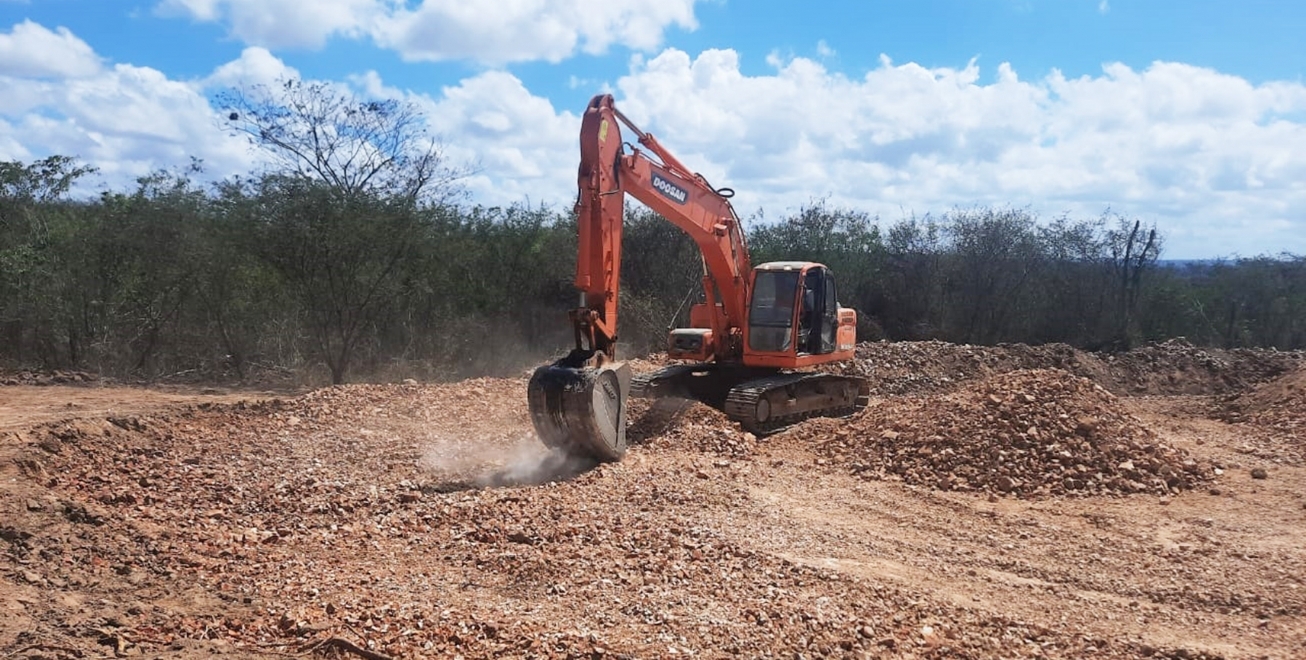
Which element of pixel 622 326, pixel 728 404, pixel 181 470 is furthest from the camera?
pixel 622 326

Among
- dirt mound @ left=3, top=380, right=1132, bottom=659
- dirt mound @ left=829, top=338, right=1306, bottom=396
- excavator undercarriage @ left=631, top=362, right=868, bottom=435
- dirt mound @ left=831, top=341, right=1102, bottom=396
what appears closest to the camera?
dirt mound @ left=3, top=380, right=1132, bottom=659

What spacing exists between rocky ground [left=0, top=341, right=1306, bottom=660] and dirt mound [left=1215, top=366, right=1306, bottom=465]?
0.57ft

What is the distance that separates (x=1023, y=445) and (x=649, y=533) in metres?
4.72

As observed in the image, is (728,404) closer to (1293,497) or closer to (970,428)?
(970,428)

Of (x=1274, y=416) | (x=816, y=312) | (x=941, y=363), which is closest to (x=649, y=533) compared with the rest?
(x=816, y=312)

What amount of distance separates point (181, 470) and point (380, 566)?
327 centimetres

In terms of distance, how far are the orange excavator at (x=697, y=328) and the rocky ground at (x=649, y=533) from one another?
535 mm

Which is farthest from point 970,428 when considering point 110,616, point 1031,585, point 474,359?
point 474,359

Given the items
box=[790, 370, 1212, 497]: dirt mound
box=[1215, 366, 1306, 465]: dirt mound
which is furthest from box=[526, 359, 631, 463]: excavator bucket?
box=[1215, 366, 1306, 465]: dirt mound

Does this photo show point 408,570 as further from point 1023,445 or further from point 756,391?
point 1023,445

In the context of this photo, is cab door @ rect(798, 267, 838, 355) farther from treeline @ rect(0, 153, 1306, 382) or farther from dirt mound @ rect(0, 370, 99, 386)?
dirt mound @ rect(0, 370, 99, 386)

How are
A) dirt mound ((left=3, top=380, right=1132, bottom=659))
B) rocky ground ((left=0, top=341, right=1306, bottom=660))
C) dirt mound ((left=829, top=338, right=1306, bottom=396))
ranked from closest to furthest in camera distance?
dirt mound ((left=3, top=380, right=1132, bottom=659)) < rocky ground ((left=0, top=341, right=1306, bottom=660)) < dirt mound ((left=829, top=338, right=1306, bottom=396))

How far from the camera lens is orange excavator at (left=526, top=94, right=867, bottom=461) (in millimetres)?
8461

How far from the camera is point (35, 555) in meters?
5.71
